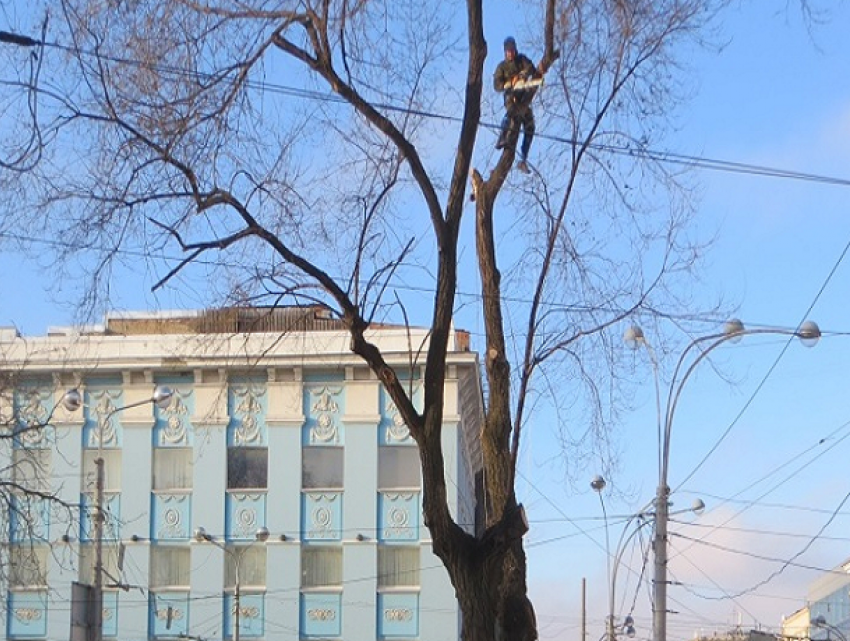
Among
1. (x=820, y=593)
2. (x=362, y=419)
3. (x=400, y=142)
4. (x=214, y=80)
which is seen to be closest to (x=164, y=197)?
(x=214, y=80)

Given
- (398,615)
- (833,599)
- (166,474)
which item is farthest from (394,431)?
(833,599)

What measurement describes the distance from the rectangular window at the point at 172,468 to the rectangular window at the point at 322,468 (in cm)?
363

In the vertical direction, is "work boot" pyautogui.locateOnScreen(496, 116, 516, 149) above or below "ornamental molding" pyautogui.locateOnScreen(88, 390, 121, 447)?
below

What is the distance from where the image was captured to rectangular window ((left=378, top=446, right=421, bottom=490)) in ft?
161

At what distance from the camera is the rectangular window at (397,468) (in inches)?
1932

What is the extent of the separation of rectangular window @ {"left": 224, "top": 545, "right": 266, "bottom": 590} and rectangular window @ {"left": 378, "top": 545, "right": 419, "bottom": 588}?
364 cm

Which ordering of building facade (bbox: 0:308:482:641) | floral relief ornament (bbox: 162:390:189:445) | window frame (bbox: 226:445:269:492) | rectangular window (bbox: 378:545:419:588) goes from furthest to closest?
floral relief ornament (bbox: 162:390:189:445) → window frame (bbox: 226:445:269:492) → rectangular window (bbox: 378:545:419:588) → building facade (bbox: 0:308:482:641)

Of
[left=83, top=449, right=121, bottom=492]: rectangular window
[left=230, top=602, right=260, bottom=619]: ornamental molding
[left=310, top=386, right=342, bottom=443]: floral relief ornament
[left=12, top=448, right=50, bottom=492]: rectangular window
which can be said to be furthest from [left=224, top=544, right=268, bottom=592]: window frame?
[left=12, top=448, right=50, bottom=492]: rectangular window

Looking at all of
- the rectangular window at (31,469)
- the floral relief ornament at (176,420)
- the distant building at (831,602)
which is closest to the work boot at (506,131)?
the rectangular window at (31,469)

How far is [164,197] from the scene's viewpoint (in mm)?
13125

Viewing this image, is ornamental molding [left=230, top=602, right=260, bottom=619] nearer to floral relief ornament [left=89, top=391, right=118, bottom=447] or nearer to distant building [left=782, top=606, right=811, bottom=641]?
floral relief ornament [left=89, top=391, right=118, bottom=447]

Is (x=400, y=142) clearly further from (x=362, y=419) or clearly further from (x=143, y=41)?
(x=362, y=419)

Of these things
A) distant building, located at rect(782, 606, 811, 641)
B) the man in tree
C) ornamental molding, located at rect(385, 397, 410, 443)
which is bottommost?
distant building, located at rect(782, 606, 811, 641)

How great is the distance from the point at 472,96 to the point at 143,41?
2752mm
